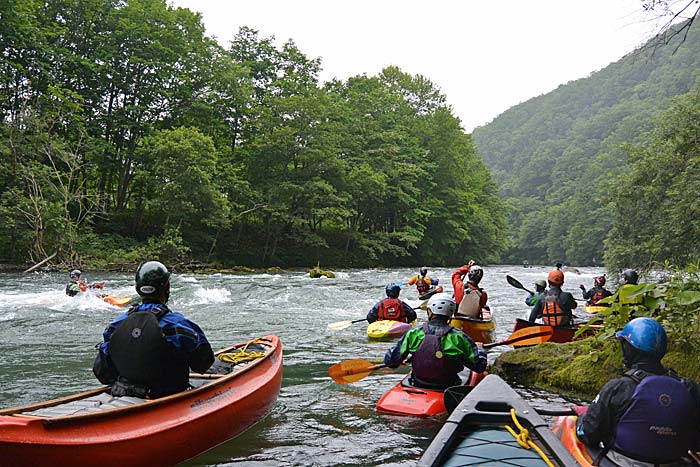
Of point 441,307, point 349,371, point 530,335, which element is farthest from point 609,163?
point 441,307

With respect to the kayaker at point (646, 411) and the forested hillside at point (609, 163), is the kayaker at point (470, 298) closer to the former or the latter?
the forested hillside at point (609, 163)

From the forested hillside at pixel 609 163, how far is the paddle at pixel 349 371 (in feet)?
13.3

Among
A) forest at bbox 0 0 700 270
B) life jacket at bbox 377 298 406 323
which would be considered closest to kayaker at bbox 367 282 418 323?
life jacket at bbox 377 298 406 323

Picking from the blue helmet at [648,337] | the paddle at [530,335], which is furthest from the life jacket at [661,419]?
the paddle at [530,335]

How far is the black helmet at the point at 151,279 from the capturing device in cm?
366

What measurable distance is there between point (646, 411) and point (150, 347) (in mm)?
2902

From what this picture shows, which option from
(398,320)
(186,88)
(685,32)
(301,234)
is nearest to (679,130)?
(398,320)

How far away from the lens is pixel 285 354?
7.94m

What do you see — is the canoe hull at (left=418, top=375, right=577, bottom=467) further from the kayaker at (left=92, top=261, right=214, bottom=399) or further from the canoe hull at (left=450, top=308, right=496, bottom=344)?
the canoe hull at (left=450, top=308, right=496, bottom=344)

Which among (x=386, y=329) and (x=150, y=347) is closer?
(x=150, y=347)

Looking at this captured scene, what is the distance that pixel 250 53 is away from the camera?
3338 cm

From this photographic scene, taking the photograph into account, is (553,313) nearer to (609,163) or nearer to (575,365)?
(575,365)

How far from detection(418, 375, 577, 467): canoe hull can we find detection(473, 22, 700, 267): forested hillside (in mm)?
3510

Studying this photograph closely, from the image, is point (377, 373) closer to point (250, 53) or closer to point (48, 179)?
point (48, 179)
